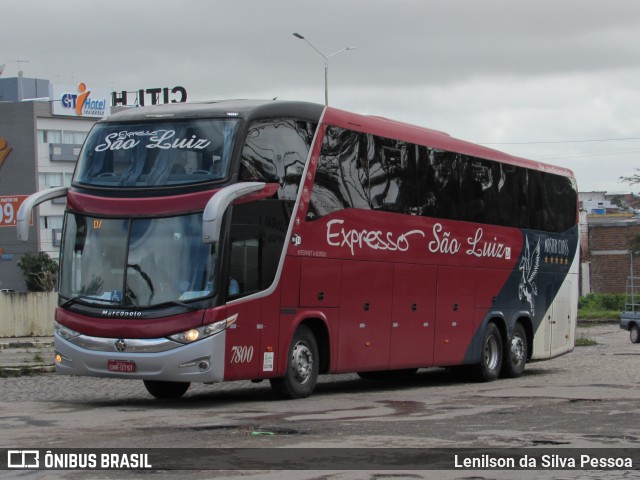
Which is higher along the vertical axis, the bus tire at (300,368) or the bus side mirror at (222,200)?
the bus side mirror at (222,200)

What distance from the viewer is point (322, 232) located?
1770 cm

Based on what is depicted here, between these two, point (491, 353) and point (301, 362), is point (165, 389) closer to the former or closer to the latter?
point (301, 362)

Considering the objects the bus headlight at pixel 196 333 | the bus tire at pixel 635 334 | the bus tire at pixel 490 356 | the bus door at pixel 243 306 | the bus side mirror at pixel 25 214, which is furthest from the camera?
the bus tire at pixel 635 334

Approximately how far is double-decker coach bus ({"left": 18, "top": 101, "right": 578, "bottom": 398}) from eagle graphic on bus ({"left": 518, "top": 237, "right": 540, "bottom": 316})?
275 cm

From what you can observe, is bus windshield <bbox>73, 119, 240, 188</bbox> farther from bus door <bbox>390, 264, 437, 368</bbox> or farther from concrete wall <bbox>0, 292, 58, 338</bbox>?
concrete wall <bbox>0, 292, 58, 338</bbox>

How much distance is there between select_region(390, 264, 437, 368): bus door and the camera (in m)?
19.8

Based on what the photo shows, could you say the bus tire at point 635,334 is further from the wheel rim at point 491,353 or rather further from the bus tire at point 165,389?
the bus tire at point 165,389

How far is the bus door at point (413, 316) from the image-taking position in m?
19.8

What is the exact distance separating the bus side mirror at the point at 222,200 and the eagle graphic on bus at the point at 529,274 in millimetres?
8876

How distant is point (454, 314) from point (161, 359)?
755 cm

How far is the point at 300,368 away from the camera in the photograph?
17359 millimetres

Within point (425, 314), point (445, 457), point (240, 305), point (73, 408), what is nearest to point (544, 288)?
point (425, 314)

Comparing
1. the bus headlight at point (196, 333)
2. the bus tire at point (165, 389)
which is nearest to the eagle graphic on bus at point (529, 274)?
the bus tire at point (165, 389)

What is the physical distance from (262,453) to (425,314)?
9956mm
